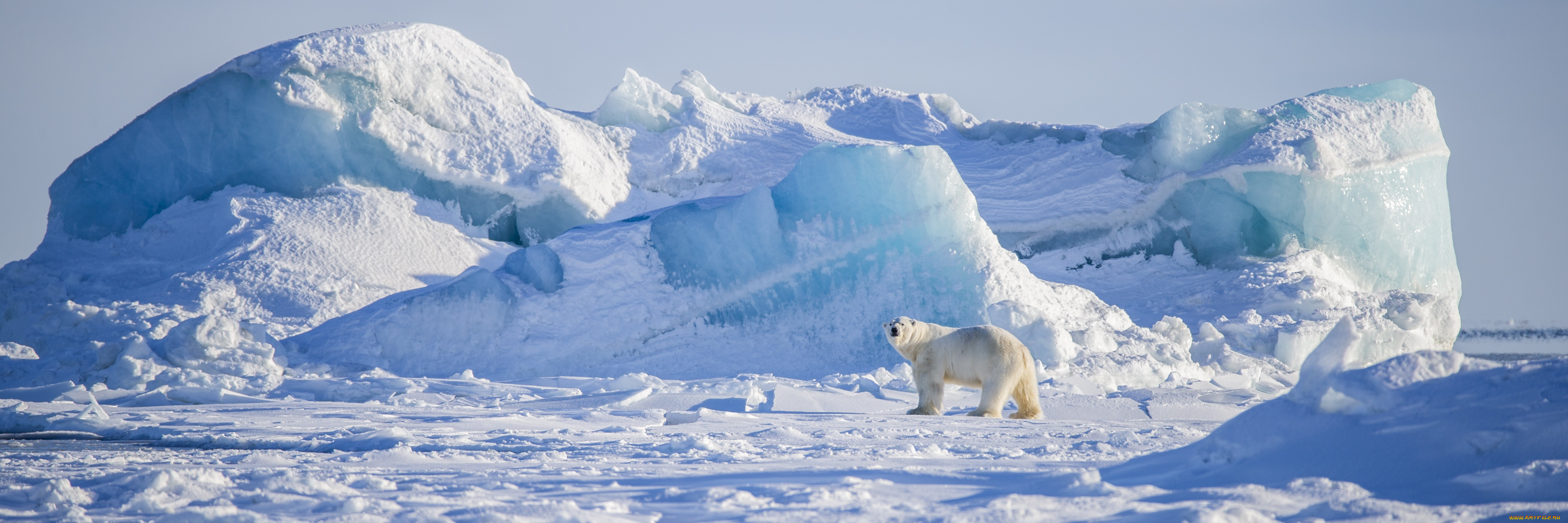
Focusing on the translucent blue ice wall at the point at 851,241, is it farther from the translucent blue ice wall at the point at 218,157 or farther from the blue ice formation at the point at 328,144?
the translucent blue ice wall at the point at 218,157

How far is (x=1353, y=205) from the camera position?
1125 centimetres

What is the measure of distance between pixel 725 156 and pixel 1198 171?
6.28 metres

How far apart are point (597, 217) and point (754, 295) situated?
394 cm

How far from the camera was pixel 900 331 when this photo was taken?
200 inches

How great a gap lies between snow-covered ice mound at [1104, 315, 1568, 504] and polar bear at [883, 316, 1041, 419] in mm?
2082

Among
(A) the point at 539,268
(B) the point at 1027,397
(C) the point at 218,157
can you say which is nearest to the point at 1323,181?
(B) the point at 1027,397

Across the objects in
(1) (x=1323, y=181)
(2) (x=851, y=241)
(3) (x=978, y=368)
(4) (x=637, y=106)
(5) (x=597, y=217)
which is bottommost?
(3) (x=978, y=368)

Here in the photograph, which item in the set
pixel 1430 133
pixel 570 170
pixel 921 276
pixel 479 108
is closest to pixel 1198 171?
pixel 1430 133

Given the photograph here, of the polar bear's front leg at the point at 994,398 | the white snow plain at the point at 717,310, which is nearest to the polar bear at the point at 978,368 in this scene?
the polar bear's front leg at the point at 994,398

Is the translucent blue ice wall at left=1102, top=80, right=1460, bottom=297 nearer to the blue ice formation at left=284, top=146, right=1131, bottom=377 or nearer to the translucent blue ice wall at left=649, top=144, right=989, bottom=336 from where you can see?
the blue ice formation at left=284, top=146, right=1131, bottom=377

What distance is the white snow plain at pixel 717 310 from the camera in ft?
7.64

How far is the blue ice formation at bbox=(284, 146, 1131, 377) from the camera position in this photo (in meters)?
8.02

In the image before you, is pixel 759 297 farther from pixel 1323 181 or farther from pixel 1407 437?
pixel 1323 181

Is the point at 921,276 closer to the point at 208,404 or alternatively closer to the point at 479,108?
the point at 208,404
